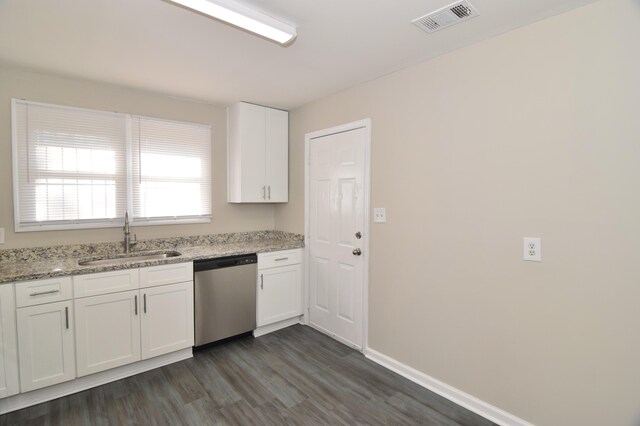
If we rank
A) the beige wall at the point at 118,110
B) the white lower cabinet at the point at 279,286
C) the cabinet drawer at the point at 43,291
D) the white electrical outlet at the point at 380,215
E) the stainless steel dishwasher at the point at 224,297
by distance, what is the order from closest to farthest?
the cabinet drawer at the point at 43,291
the beige wall at the point at 118,110
the white electrical outlet at the point at 380,215
the stainless steel dishwasher at the point at 224,297
the white lower cabinet at the point at 279,286

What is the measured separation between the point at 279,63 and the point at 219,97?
1.12 m

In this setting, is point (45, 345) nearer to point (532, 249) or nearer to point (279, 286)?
point (279, 286)

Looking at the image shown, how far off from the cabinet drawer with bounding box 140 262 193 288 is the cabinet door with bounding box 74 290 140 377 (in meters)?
0.13

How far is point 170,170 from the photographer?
11.0 feet

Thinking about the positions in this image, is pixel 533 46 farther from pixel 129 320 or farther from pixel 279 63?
pixel 129 320

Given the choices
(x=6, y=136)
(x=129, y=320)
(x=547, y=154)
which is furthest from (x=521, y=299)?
(x=6, y=136)

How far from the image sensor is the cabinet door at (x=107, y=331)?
237 cm

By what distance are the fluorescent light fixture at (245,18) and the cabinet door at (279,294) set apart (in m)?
2.21

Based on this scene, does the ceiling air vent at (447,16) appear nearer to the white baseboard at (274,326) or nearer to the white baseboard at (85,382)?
the white baseboard at (274,326)

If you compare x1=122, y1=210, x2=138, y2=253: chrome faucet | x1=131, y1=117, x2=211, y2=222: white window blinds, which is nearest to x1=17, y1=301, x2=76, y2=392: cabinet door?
x1=122, y1=210, x2=138, y2=253: chrome faucet

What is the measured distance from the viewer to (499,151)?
6.81ft

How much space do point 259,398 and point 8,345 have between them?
1.69m

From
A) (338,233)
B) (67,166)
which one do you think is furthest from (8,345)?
(338,233)

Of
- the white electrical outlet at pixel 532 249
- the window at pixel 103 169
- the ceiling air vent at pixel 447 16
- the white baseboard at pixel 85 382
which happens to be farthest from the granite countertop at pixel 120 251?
the ceiling air vent at pixel 447 16
